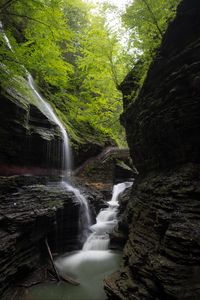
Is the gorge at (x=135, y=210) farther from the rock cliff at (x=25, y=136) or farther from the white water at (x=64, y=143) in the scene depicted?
the white water at (x=64, y=143)

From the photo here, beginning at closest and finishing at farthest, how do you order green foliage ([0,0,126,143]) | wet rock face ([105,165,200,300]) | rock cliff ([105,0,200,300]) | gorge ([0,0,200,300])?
wet rock face ([105,165,200,300]) < rock cliff ([105,0,200,300]) < gorge ([0,0,200,300]) < green foliage ([0,0,126,143])

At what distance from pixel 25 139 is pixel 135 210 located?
6.17 metres

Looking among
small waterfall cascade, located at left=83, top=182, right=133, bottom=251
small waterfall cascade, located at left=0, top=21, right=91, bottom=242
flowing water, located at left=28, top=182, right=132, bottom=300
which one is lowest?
flowing water, located at left=28, top=182, right=132, bottom=300

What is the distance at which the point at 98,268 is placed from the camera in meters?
7.84

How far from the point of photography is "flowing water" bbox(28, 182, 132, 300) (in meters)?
6.16

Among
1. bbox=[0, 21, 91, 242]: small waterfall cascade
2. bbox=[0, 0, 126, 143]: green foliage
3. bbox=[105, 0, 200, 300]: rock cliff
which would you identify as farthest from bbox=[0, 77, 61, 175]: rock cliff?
bbox=[105, 0, 200, 300]: rock cliff

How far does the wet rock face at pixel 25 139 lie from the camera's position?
9.99 metres

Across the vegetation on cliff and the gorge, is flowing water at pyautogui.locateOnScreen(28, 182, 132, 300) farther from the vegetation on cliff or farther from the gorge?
the vegetation on cliff

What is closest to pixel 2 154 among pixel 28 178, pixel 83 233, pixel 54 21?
pixel 28 178

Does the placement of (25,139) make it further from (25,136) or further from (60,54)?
(60,54)

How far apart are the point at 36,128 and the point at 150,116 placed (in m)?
6.53

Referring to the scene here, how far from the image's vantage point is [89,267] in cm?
790

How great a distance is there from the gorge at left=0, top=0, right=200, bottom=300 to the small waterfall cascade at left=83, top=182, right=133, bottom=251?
5 centimetres

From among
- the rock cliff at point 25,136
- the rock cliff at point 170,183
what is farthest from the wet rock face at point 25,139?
the rock cliff at point 170,183
